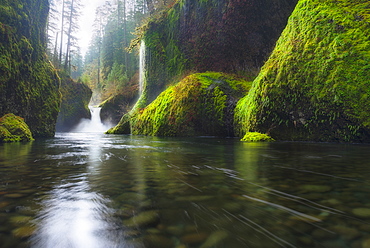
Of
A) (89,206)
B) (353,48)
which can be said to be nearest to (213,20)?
(353,48)

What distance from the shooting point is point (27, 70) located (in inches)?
423

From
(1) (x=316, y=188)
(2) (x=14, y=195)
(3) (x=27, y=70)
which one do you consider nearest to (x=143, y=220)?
(2) (x=14, y=195)

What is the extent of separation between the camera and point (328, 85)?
6.84 meters

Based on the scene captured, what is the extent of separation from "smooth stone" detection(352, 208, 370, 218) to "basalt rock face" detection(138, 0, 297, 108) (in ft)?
46.0

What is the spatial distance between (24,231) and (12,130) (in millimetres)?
9416

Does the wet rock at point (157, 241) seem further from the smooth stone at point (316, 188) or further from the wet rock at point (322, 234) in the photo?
the smooth stone at point (316, 188)

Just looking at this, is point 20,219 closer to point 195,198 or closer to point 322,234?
point 195,198

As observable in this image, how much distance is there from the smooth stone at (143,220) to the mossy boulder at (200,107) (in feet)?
32.0

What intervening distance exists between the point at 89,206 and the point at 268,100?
7.74 m

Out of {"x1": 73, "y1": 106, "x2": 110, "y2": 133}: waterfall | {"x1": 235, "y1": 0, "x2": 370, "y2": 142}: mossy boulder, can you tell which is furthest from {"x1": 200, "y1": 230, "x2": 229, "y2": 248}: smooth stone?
{"x1": 73, "y1": 106, "x2": 110, "y2": 133}: waterfall

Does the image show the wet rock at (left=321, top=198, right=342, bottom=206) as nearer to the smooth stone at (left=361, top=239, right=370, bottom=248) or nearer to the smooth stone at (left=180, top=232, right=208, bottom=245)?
the smooth stone at (left=361, top=239, right=370, bottom=248)

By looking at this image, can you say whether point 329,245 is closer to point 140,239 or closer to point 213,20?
point 140,239

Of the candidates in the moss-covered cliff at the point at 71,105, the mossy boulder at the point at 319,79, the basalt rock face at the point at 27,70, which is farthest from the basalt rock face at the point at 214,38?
the moss-covered cliff at the point at 71,105

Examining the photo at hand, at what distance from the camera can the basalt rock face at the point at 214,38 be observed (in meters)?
14.9
